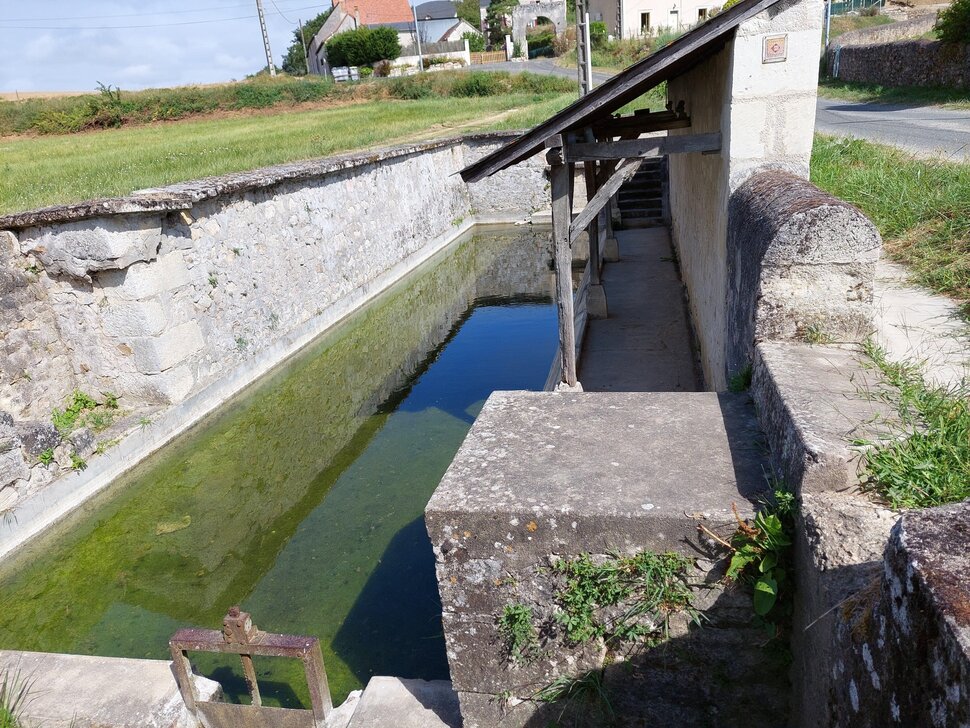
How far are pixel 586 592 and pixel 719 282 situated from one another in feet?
11.4

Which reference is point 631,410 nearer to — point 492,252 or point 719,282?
point 719,282

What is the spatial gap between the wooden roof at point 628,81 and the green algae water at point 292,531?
3.00 m

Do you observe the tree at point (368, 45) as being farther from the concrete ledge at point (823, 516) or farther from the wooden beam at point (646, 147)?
the concrete ledge at point (823, 516)

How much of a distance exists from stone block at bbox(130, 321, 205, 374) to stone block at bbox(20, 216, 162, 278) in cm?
88

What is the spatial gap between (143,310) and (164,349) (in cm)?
49

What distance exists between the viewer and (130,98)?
3294 cm

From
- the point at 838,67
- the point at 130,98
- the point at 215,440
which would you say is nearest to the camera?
the point at 215,440

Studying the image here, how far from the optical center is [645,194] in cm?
1703

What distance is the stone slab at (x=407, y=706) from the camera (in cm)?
334

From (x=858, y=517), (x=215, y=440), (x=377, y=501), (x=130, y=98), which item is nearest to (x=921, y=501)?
(x=858, y=517)

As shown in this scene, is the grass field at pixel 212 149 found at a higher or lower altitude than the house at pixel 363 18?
lower

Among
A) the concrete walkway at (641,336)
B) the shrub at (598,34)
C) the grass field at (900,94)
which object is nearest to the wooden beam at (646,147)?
the concrete walkway at (641,336)

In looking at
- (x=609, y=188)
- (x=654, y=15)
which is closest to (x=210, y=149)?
(x=609, y=188)

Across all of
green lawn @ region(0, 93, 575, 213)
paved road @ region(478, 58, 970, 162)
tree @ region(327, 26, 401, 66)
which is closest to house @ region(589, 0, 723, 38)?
tree @ region(327, 26, 401, 66)
